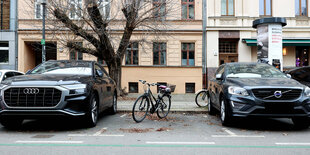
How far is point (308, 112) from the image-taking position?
6141 millimetres

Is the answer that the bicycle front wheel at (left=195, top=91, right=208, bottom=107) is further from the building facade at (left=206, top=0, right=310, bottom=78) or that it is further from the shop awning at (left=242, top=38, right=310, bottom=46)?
the shop awning at (left=242, top=38, right=310, bottom=46)

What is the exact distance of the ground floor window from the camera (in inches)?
760

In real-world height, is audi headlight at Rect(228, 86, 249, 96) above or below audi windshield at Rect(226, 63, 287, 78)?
below

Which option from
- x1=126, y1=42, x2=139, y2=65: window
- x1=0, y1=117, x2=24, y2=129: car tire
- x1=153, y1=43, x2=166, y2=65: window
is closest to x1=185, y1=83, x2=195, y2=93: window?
x1=153, y1=43, x2=166, y2=65: window

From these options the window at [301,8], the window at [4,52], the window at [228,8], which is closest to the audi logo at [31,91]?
the window at [4,52]

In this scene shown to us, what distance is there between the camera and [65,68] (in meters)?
7.28

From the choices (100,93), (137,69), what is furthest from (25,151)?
(137,69)

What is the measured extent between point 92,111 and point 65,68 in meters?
1.63

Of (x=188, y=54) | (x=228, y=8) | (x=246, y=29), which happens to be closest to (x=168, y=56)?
(x=188, y=54)

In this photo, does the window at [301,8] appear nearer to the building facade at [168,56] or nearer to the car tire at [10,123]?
the building facade at [168,56]

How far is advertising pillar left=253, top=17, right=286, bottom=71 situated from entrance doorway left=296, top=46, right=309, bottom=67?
863cm

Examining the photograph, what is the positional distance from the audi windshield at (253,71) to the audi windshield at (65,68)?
4.10m

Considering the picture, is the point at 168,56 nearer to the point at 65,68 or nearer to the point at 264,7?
the point at 264,7

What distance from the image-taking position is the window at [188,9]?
62.8ft
